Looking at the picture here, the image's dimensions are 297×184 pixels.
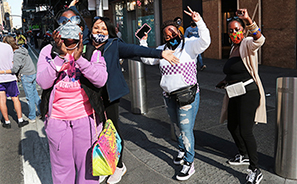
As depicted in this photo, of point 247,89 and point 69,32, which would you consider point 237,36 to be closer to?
point 247,89

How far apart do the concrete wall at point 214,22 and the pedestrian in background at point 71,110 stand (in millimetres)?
12483

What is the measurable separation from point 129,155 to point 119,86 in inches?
58.0

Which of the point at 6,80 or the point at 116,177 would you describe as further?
the point at 6,80

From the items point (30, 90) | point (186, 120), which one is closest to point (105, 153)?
point (186, 120)

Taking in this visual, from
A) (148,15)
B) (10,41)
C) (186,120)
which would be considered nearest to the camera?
(186,120)

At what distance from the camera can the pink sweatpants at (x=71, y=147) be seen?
256cm

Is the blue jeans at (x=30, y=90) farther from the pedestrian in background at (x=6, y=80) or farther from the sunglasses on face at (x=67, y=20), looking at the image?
the sunglasses on face at (x=67, y=20)

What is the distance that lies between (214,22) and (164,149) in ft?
36.3

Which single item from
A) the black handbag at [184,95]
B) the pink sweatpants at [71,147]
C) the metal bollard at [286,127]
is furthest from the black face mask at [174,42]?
the pink sweatpants at [71,147]

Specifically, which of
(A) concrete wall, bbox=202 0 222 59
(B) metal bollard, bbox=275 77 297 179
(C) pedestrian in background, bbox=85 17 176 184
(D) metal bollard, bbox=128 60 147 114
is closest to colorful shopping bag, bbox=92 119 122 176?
(C) pedestrian in background, bbox=85 17 176 184

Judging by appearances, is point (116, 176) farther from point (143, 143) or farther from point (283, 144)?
point (283, 144)

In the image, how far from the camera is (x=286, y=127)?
3.37 m

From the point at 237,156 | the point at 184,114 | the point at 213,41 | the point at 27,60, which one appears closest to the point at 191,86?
the point at 184,114

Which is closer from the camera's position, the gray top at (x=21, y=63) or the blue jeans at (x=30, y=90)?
the gray top at (x=21, y=63)
